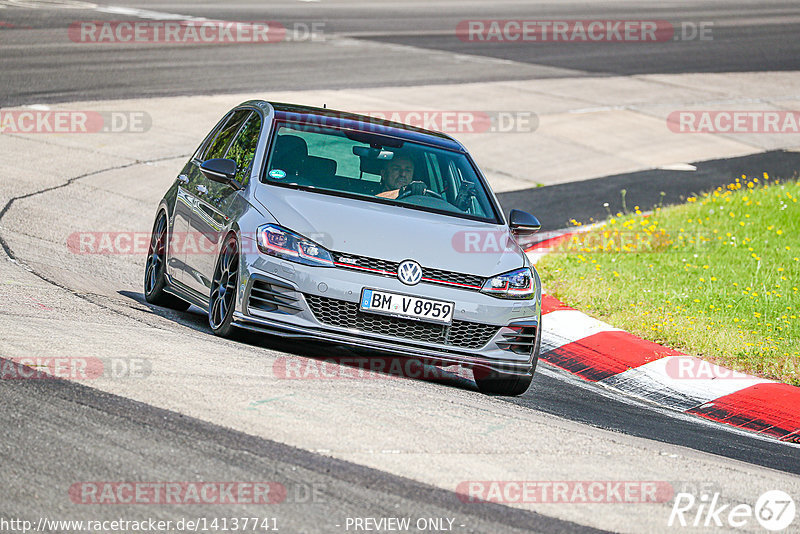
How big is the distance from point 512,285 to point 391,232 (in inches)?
33.8

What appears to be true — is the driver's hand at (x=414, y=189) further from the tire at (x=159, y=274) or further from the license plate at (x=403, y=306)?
the tire at (x=159, y=274)

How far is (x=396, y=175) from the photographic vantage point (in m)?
8.36

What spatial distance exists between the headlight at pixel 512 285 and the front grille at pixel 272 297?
1.19 metres

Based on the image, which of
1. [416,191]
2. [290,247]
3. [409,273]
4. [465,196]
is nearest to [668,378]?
[465,196]

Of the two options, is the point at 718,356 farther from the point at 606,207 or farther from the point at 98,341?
the point at 606,207

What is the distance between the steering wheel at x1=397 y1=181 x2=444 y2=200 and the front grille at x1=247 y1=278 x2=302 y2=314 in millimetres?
1393

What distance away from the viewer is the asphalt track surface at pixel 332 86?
4.76 meters

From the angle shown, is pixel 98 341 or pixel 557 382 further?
pixel 557 382

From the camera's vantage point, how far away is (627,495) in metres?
5.25

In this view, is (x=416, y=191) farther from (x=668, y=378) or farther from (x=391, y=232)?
(x=668, y=378)

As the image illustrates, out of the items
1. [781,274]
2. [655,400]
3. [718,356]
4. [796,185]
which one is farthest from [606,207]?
[655,400]

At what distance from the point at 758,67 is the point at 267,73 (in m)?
12.3

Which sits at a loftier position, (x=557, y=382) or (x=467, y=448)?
(x=467, y=448)

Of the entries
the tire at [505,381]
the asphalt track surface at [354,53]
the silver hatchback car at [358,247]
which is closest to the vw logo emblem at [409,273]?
the silver hatchback car at [358,247]
